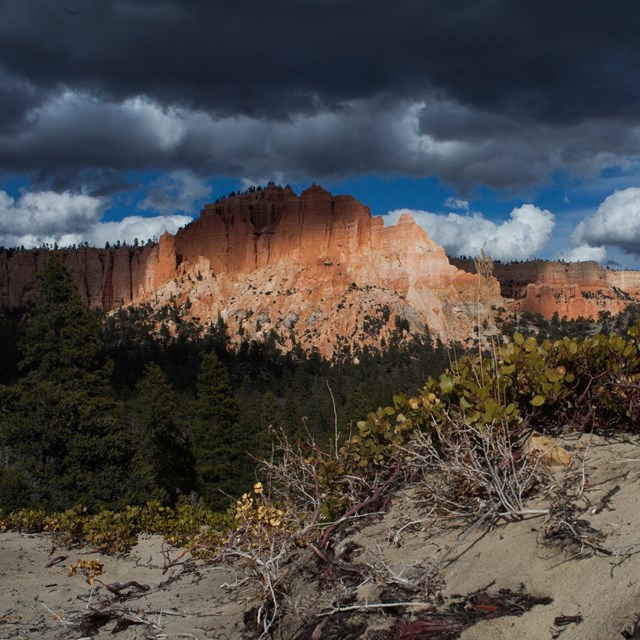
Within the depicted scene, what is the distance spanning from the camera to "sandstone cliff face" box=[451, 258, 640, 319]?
99000 mm

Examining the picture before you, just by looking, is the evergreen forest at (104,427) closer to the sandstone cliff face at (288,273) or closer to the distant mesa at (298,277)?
the distant mesa at (298,277)

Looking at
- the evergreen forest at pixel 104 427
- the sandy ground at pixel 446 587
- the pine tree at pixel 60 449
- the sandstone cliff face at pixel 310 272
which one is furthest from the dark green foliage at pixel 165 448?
the sandstone cliff face at pixel 310 272

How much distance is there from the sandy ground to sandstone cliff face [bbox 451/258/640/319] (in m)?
93.5

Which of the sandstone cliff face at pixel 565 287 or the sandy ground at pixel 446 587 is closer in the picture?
the sandy ground at pixel 446 587

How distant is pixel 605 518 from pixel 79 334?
15.8 m

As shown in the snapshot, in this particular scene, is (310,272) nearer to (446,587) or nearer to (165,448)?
(165,448)

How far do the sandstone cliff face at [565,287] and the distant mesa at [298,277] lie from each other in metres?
0.39

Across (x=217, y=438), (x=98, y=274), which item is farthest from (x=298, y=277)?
(x=217, y=438)

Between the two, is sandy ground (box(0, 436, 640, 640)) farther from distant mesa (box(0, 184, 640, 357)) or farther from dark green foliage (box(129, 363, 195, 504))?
distant mesa (box(0, 184, 640, 357))

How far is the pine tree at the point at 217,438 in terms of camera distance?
21.3m

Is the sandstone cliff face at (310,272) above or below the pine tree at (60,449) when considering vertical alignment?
above

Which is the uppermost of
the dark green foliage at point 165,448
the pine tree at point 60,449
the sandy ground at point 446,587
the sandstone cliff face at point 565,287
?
the sandstone cliff face at point 565,287

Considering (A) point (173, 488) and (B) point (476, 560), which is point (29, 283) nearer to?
(A) point (173, 488)

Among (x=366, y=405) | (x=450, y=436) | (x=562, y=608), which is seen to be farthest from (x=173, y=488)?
(x=562, y=608)
